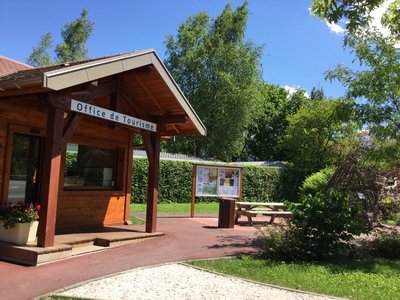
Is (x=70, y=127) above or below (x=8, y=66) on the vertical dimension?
below

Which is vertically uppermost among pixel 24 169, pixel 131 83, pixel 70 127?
pixel 131 83

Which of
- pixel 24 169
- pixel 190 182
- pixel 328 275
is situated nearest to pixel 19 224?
pixel 24 169

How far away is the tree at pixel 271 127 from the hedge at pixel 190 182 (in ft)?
82.0

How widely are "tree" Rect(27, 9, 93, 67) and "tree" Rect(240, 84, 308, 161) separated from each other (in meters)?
23.1

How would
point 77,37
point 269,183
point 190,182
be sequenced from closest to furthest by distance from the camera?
point 190,182, point 269,183, point 77,37

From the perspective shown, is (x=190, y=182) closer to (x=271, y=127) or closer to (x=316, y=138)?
(x=316, y=138)

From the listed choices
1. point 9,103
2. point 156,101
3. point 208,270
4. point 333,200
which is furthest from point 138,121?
point 333,200

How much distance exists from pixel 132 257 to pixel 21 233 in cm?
218

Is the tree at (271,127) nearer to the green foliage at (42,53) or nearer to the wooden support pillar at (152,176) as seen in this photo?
the green foliage at (42,53)

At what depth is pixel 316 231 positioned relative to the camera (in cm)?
917

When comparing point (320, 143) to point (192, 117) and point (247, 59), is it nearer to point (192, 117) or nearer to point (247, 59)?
point (247, 59)

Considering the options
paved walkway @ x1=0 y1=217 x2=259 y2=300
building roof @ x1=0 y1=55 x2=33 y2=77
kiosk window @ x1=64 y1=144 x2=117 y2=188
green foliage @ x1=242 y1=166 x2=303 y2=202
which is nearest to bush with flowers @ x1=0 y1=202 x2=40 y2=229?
paved walkway @ x1=0 y1=217 x2=259 y2=300

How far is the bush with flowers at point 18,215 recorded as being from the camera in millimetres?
8016

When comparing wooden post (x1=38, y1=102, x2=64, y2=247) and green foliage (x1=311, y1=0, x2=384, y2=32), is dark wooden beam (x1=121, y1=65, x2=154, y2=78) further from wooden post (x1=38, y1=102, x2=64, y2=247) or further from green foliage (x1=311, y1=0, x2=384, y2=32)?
green foliage (x1=311, y1=0, x2=384, y2=32)
